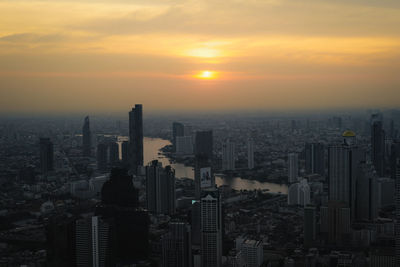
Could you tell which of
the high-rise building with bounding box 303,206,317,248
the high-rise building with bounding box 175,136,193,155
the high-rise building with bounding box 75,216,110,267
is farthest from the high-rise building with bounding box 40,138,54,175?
the high-rise building with bounding box 175,136,193,155

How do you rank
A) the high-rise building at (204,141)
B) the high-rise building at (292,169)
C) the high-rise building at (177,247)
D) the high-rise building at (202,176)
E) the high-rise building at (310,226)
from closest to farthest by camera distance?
the high-rise building at (177,247) → the high-rise building at (310,226) → the high-rise building at (202,176) → the high-rise building at (292,169) → the high-rise building at (204,141)

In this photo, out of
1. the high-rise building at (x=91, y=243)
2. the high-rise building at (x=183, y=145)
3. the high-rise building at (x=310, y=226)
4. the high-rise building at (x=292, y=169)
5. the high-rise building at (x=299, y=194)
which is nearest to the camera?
the high-rise building at (x=91, y=243)

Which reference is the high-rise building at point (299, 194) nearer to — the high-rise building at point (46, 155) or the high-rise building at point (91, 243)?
the high-rise building at point (46, 155)

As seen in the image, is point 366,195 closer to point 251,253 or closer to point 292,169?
point 251,253

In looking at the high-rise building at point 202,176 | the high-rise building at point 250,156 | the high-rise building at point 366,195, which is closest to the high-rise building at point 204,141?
the high-rise building at point 250,156

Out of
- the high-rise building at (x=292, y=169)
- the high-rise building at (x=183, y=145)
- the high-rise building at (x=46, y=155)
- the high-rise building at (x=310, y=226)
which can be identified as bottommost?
the high-rise building at (x=310, y=226)

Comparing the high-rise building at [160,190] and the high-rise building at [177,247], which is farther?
the high-rise building at [160,190]

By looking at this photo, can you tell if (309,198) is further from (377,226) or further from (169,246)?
A: (169,246)
